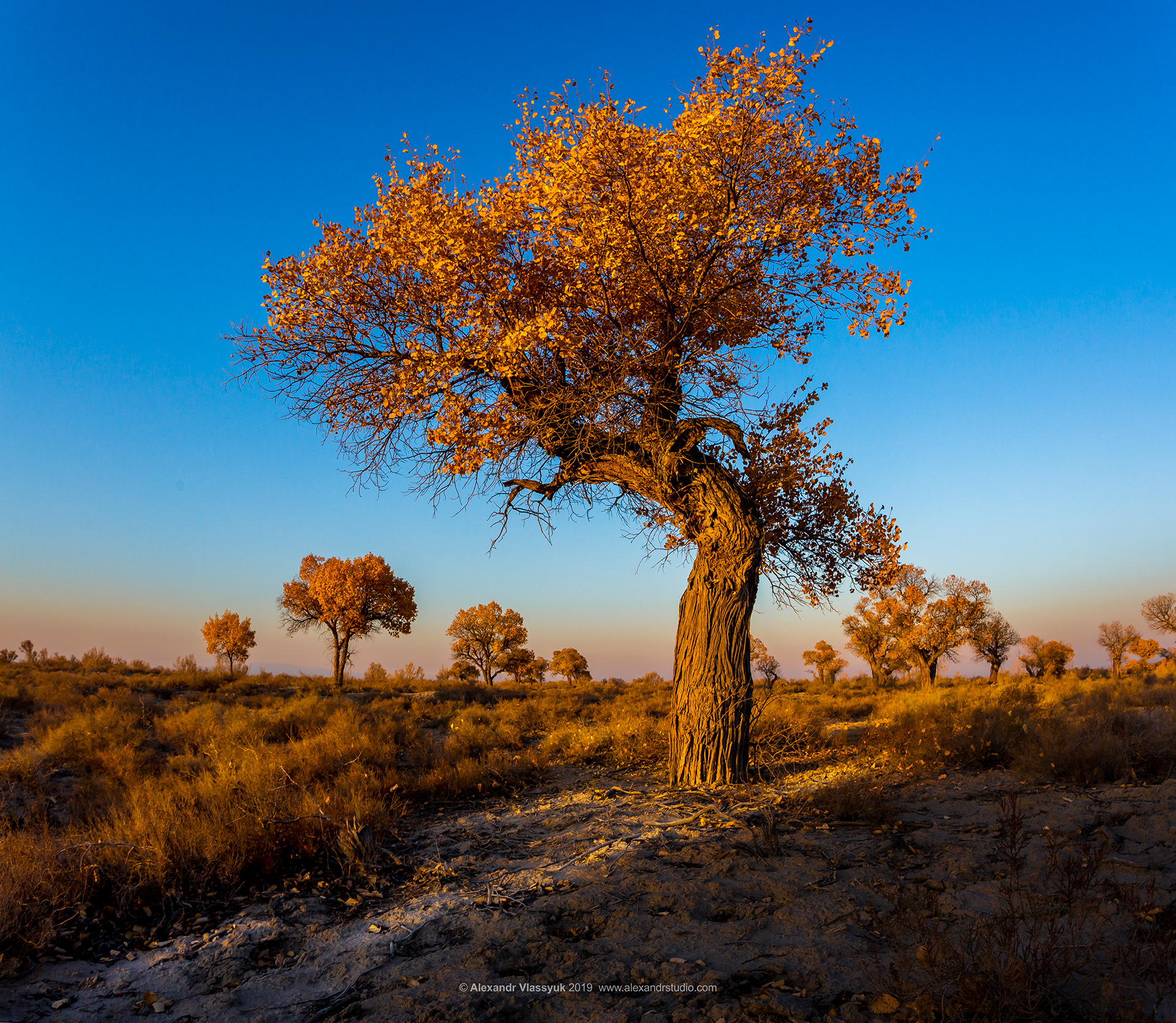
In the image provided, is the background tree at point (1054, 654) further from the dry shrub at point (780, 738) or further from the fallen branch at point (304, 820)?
the fallen branch at point (304, 820)

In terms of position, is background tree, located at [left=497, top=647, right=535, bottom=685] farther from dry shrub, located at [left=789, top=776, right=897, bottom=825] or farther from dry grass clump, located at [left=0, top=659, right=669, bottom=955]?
dry shrub, located at [left=789, top=776, right=897, bottom=825]

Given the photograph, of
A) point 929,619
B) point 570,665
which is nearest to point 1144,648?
point 929,619

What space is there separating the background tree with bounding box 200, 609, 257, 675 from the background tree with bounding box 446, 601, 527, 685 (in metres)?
16.9

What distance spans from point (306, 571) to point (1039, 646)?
187 ft

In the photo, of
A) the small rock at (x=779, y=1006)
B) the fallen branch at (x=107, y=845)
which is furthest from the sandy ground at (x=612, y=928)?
the fallen branch at (x=107, y=845)

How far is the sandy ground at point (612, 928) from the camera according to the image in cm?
339

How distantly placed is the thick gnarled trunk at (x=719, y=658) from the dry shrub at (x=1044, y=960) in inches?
175

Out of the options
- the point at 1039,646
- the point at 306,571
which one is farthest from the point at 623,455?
the point at 1039,646

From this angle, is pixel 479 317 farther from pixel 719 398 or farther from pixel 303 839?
pixel 303 839

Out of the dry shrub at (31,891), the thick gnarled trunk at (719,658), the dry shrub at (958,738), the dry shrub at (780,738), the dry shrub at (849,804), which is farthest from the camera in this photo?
the dry shrub at (780,738)

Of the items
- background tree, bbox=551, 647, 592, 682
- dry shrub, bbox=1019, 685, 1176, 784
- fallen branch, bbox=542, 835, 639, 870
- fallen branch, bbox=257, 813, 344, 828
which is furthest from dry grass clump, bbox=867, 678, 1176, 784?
background tree, bbox=551, 647, 592, 682

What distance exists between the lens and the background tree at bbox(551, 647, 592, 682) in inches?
→ 2174

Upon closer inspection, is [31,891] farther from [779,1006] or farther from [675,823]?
[675,823]

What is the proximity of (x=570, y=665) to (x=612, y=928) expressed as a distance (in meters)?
52.0
